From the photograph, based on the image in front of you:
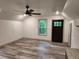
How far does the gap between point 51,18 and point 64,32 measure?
62.7 inches

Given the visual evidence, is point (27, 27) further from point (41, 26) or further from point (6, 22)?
point (6, 22)

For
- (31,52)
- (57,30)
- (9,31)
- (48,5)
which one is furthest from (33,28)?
(48,5)

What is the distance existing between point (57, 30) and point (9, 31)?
3805mm

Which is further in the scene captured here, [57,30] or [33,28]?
[33,28]

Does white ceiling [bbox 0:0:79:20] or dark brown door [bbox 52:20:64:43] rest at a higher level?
white ceiling [bbox 0:0:79:20]

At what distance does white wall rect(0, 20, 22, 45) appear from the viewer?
20.8 feet

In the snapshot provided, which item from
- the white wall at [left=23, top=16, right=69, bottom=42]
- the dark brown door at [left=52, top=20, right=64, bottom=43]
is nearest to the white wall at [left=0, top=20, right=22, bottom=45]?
the white wall at [left=23, top=16, right=69, bottom=42]

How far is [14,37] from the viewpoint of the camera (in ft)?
26.0

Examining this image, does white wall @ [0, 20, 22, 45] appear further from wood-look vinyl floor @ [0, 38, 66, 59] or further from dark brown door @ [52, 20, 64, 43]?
dark brown door @ [52, 20, 64, 43]

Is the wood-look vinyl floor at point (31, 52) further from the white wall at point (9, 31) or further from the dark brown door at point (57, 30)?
the dark brown door at point (57, 30)

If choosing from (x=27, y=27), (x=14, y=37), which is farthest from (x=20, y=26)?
(x=14, y=37)

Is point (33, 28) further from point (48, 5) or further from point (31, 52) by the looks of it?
point (48, 5)

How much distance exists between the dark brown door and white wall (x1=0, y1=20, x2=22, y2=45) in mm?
3074

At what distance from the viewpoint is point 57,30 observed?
8.05 metres
